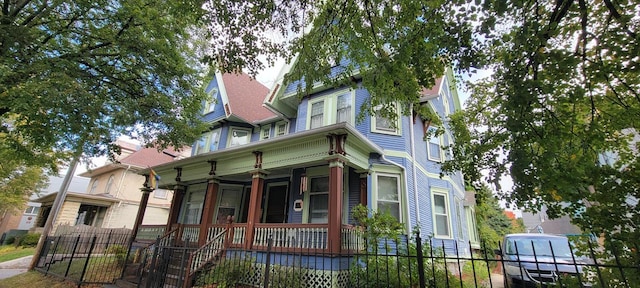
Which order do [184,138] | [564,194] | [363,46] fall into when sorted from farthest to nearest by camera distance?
[184,138]
[363,46]
[564,194]

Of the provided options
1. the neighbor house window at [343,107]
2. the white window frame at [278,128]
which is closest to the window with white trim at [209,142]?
the white window frame at [278,128]

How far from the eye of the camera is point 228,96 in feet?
50.3

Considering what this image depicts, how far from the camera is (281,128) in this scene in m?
14.1

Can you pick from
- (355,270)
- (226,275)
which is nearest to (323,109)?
(355,270)

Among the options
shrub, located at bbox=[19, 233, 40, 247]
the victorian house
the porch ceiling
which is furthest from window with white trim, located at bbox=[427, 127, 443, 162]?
shrub, located at bbox=[19, 233, 40, 247]

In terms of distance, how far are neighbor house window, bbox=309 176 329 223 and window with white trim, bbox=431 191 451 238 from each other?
432 centimetres

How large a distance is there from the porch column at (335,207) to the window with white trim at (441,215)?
511cm

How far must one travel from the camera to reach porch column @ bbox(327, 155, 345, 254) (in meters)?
7.05

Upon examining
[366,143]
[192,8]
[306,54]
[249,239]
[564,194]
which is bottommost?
[249,239]

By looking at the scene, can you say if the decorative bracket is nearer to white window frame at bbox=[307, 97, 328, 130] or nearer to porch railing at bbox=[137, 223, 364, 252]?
porch railing at bbox=[137, 223, 364, 252]

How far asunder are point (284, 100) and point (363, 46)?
7486 mm

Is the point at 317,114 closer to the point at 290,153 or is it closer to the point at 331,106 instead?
the point at 331,106

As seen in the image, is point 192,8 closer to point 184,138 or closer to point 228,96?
point 184,138

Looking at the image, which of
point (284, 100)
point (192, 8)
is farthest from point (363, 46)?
point (284, 100)
